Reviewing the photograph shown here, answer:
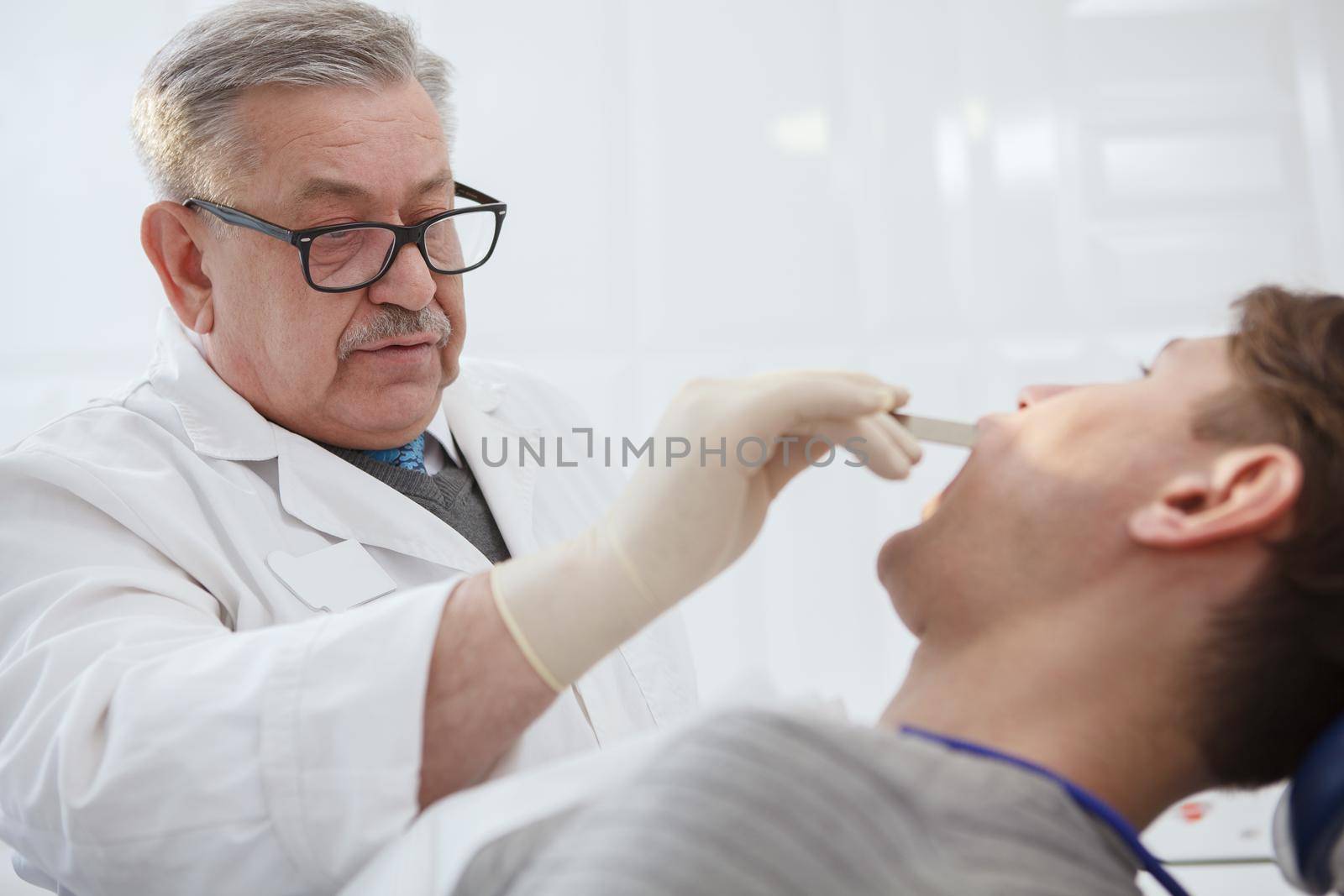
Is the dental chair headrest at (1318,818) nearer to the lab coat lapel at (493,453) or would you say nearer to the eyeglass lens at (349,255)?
the lab coat lapel at (493,453)

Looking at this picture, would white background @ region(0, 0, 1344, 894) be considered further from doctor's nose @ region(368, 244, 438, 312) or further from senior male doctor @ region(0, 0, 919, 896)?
doctor's nose @ region(368, 244, 438, 312)

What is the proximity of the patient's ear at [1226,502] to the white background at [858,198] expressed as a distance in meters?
1.58

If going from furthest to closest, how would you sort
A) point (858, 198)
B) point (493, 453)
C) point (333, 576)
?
point (858, 198) < point (493, 453) < point (333, 576)

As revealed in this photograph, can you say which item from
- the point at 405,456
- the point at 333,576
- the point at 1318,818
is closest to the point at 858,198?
the point at 405,456

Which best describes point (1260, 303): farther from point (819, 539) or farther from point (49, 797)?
point (819, 539)

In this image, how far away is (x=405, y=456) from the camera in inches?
58.0

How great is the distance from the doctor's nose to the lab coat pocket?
0.31 m

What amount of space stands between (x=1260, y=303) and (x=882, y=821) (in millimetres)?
631

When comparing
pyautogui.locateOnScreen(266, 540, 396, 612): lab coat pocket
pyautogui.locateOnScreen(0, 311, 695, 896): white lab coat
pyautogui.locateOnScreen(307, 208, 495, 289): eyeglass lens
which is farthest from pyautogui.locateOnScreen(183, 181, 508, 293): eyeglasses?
pyautogui.locateOnScreen(266, 540, 396, 612): lab coat pocket

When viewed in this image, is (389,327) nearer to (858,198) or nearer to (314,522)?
(314,522)

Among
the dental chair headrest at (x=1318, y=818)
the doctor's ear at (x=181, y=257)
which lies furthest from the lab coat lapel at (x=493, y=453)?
the dental chair headrest at (x=1318, y=818)

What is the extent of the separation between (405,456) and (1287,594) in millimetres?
1077

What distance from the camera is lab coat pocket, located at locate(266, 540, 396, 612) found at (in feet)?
4.00

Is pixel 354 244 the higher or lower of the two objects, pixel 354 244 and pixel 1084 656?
the higher
